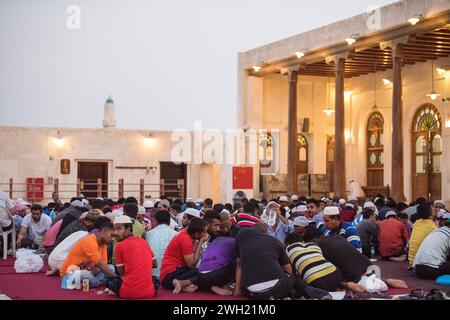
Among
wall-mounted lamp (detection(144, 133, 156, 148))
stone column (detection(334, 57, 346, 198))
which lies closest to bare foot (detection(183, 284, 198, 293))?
stone column (detection(334, 57, 346, 198))

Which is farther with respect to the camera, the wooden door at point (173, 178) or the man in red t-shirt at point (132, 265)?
the wooden door at point (173, 178)

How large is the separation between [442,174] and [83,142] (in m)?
13.2

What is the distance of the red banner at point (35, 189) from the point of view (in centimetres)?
2728

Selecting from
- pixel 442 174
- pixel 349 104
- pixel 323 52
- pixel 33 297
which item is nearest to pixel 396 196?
pixel 442 174

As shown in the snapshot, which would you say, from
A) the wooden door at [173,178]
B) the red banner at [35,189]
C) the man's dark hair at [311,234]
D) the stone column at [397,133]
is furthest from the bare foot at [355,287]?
the wooden door at [173,178]

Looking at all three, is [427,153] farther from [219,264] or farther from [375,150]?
[219,264]

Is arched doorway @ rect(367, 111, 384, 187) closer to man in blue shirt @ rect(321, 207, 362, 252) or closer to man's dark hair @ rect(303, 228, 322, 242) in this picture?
man in blue shirt @ rect(321, 207, 362, 252)

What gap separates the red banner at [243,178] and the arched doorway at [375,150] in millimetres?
4074

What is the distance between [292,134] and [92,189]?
8.34 metres

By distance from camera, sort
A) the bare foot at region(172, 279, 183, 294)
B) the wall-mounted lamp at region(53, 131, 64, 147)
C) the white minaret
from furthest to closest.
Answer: the white minaret, the wall-mounted lamp at region(53, 131, 64, 147), the bare foot at region(172, 279, 183, 294)

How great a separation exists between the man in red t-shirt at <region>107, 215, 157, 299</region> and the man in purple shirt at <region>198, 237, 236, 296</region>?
71cm

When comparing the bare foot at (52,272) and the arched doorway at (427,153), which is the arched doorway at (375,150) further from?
the bare foot at (52,272)

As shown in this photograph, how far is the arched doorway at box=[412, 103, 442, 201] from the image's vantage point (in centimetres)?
2359

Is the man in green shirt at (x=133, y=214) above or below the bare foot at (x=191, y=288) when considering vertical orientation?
above
